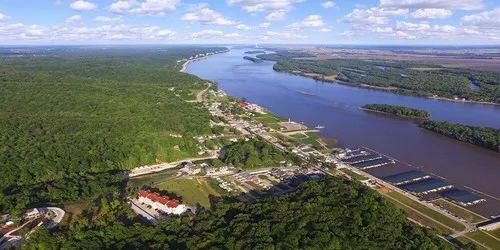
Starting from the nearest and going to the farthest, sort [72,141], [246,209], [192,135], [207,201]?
1. [246,209]
2. [207,201]
3. [72,141]
4. [192,135]

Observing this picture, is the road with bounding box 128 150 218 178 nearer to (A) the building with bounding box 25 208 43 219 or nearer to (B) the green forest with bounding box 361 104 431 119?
(A) the building with bounding box 25 208 43 219

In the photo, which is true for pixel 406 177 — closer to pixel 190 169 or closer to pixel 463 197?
pixel 463 197

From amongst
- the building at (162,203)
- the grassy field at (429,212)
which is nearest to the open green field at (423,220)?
the grassy field at (429,212)

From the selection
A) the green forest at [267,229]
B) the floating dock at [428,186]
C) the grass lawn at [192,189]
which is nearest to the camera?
the green forest at [267,229]

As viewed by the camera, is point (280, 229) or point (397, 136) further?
point (397, 136)

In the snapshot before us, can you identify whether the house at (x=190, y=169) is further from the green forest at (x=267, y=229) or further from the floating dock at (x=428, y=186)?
the floating dock at (x=428, y=186)

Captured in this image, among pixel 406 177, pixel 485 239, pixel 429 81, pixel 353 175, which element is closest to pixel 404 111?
pixel 406 177

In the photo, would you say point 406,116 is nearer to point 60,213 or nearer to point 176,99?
point 176,99

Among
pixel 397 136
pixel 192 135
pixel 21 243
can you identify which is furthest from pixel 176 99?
pixel 21 243
